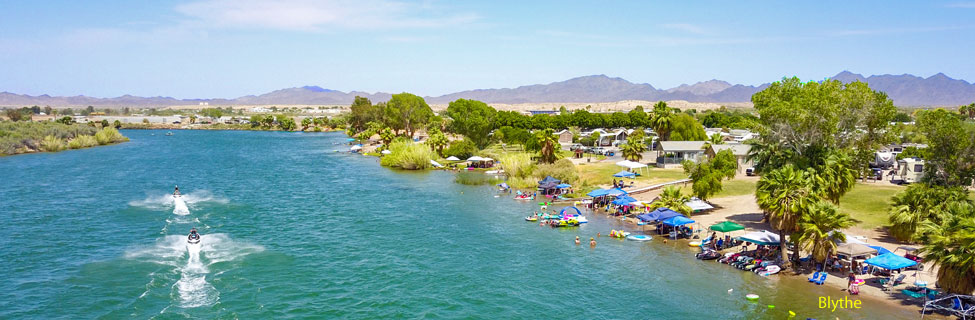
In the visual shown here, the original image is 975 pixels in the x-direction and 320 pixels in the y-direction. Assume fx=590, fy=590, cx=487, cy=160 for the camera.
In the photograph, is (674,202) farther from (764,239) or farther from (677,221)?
(764,239)

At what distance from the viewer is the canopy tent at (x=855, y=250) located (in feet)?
102

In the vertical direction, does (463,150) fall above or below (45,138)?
below

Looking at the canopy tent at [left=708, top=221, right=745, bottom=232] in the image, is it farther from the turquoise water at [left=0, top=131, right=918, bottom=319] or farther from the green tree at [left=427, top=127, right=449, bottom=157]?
the green tree at [left=427, top=127, right=449, bottom=157]

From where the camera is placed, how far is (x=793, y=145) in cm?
4131

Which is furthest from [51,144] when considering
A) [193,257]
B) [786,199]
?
[786,199]

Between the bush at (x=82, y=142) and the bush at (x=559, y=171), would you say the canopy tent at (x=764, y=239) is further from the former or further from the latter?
the bush at (x=82, y=142)

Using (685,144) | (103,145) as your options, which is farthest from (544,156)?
(103,145)

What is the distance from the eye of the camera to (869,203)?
46469 mm

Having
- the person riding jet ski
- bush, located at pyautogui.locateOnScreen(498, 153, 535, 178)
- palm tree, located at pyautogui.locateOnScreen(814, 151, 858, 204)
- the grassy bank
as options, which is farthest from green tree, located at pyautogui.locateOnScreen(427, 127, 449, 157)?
the grassy bank

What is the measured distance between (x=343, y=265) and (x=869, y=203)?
132 ft

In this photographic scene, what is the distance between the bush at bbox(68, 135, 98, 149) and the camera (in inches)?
4635

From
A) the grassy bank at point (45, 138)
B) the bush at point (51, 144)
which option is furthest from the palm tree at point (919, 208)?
the bush at point (51, 144)

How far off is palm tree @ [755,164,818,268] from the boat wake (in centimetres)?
2952

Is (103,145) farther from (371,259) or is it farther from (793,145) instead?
(793,145)
